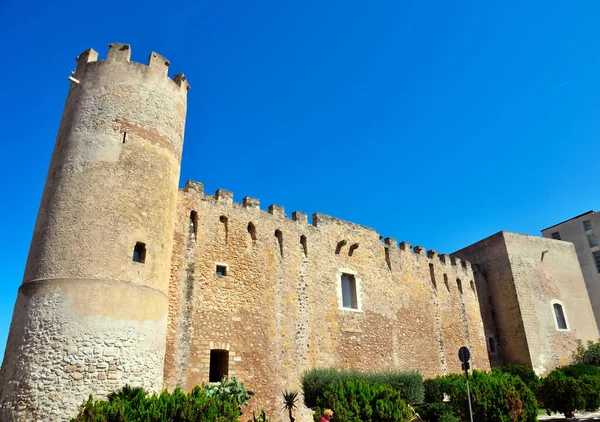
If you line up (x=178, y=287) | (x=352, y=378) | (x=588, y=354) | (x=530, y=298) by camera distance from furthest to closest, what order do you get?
(x=530, y=298)
(x=588, y=354)
(x=352, y=378)
(x=178, y=287)

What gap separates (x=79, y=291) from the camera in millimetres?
10055

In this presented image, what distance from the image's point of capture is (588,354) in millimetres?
24891

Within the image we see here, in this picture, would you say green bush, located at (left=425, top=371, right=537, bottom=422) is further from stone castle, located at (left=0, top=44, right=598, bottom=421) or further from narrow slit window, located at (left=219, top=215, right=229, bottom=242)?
narrow slit window, located at (left=219, top=215, right=229, bottom=242)

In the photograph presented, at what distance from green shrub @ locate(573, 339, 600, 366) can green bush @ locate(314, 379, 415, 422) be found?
18778mm

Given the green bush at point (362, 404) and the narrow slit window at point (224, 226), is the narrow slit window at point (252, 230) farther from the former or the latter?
the green bush at point (362, 404)

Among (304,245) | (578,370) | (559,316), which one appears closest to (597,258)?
(559,316)

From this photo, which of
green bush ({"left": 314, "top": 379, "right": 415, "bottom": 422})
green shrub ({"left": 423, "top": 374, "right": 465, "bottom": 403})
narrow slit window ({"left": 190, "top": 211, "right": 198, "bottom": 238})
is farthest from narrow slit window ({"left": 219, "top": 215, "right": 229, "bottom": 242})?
green shrub ({"left": 423, "top": 374, "right": 465, "bottom": 403})

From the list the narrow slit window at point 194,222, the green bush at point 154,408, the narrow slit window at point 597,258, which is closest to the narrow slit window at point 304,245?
the narrow slit window at point 194,222

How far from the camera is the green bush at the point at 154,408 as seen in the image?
331 inches

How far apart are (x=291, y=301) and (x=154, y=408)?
27.8ft

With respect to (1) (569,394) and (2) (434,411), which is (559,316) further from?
(2) (434,411)

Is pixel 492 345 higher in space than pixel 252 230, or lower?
lower

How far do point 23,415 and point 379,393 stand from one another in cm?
822

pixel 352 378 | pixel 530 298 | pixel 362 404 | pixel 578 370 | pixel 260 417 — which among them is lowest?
pixel 260 417
